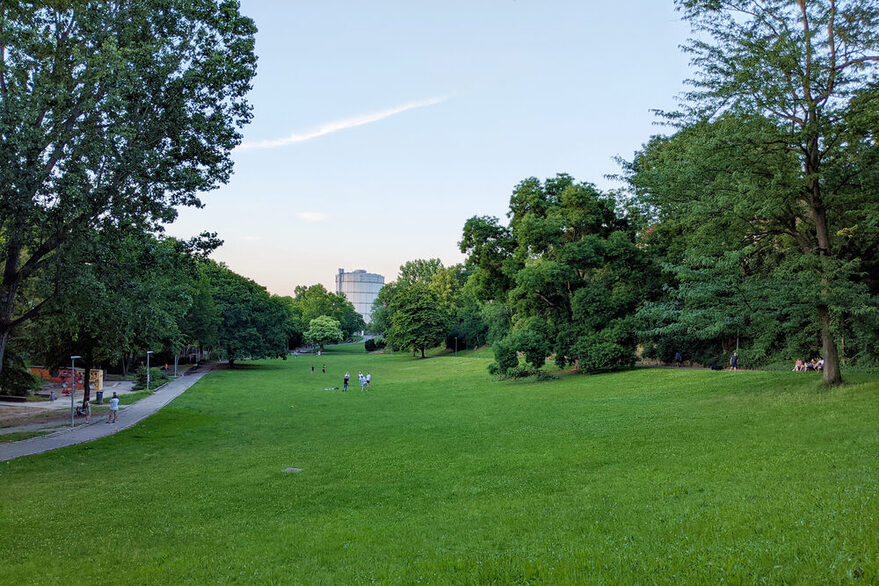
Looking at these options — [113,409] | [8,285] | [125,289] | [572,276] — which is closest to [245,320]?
[113,409]

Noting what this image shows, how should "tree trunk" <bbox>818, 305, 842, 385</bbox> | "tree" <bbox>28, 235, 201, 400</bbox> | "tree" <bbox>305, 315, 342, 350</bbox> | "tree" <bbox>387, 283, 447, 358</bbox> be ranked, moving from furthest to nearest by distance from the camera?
"tree" <bbox>305, 315, 342, 350</bbox> → "tree" <bbox>387, 283, 447, 358</bbox> → "tree trunk" <bbox>818, 305, 842, 385</bbox> → "tree" <bbox>28, 235, 201, 400</bbox>

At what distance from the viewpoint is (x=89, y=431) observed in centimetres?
2153

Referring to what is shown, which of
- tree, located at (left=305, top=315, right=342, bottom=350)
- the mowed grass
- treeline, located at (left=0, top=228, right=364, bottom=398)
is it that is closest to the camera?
the mowed grass

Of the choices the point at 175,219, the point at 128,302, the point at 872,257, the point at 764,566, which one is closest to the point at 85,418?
the point at 128,302

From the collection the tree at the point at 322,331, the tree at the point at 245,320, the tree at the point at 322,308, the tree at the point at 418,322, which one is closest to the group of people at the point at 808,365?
the tree at the point at 245,320

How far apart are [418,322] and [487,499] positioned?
6872cm

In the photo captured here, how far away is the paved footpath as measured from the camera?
57.7 feet

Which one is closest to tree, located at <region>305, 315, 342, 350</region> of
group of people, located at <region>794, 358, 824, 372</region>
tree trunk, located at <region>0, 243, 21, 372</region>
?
group of people, located at <region>794, 358, 824, 372</region>

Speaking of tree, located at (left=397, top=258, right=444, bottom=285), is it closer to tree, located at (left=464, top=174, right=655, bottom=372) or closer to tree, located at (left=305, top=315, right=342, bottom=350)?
tree, located at (left=305, top=315, right=342, bottom=350)

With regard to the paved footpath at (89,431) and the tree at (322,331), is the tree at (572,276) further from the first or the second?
the tree at (322,331)

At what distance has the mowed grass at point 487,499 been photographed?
5.72 m

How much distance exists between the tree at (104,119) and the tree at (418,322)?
60384 mm

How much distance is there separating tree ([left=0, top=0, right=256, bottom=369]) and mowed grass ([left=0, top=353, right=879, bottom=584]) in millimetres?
6681

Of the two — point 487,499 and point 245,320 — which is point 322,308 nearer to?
point 245,320
